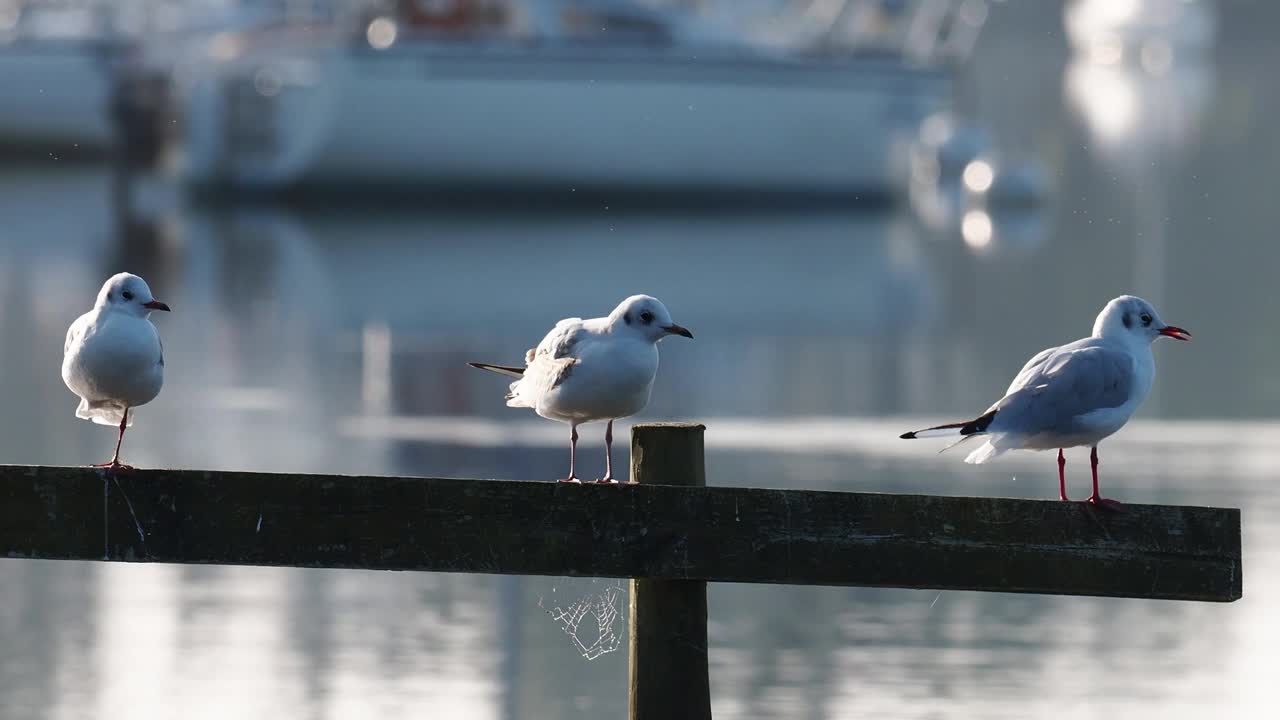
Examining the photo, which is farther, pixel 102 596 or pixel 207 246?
pixel 207 246

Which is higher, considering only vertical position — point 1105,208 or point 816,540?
point 1105,208

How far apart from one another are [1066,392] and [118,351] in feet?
9.42

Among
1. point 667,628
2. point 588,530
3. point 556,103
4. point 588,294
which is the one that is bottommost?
point 667,628

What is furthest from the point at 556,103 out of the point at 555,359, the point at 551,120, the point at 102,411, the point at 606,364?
the point at 606,364

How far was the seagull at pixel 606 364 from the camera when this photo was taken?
23.2 feet

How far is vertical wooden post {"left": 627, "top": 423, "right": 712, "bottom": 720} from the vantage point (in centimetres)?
653

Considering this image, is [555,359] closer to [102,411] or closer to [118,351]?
[118,351]

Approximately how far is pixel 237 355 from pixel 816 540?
63.8 ft

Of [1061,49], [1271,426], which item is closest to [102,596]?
Answer: [1271,426]

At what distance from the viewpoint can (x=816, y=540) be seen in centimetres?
623

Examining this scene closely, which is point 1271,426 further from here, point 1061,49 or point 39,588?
point 1061,49

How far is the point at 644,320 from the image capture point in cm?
714

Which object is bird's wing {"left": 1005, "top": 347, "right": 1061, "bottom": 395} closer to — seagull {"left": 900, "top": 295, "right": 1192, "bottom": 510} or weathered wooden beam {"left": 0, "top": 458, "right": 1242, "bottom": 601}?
seagull {"left": 900, "top": 295, "right": 1192, "bottom": 510}

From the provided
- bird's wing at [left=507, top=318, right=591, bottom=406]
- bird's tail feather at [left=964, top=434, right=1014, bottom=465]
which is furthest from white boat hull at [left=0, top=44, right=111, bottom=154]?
bird's tail feather at [left=964, top=434, right=1014, bottom=465]
